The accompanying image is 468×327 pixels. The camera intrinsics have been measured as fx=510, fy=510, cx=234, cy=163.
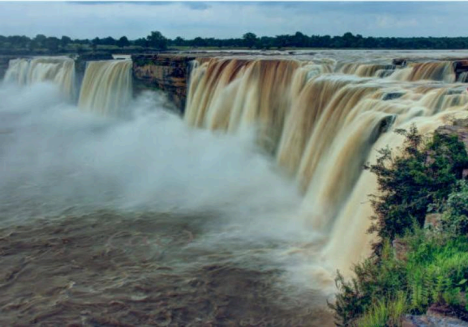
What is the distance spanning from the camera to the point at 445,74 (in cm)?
1540

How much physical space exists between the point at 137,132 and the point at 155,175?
7.87 metres

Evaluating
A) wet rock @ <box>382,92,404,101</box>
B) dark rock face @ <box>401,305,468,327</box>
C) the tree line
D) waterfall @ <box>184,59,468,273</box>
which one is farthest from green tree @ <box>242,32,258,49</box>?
dark rock face @ <box>401,305,468,327</box>

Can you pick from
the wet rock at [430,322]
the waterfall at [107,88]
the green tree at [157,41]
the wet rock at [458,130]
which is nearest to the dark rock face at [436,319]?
the wet rock at [430,322]

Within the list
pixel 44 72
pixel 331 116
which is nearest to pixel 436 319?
pixel 331 116

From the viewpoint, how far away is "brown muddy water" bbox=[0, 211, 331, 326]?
8.82 meters

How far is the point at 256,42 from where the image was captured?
190 feet

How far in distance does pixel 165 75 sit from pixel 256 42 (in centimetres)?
3232

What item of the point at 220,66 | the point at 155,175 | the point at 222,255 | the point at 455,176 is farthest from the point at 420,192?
the point at 220,66

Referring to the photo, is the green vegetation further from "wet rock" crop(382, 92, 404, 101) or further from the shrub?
"wet rock" crop(382, 92, 404, 101)

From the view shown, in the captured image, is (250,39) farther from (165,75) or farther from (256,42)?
(165,75)

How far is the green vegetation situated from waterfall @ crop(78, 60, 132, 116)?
77.2 ft

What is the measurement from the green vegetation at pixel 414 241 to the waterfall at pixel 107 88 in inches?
926

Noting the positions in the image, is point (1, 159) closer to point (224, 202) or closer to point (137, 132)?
point (137, 132)

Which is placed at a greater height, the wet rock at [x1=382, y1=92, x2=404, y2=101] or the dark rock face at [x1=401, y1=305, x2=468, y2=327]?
the wet rock at [x1=382, y1=92, x2=404, y2=101]
